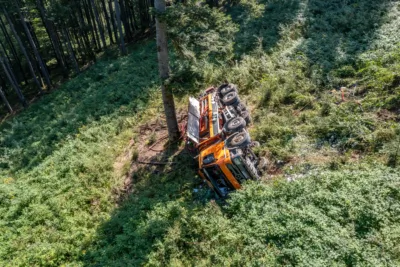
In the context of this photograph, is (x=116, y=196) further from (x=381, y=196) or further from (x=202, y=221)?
(x=381, y=196)

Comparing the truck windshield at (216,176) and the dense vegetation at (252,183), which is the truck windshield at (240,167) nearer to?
the truck windshield at (216,176)

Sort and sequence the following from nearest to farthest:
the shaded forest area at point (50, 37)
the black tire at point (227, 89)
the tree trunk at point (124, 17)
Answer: the black tire at point (227, 89), the shaded forest area at point (50, 37), the tree trunk at point (124, 17)

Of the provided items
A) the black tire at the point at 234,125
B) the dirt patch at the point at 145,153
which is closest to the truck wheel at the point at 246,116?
the black tire at the point at 234,125

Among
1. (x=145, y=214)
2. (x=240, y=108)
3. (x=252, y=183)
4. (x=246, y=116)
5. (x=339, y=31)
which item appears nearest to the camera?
(x=252, y=183)

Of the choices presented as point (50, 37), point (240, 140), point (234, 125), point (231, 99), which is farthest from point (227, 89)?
point (50, 37)

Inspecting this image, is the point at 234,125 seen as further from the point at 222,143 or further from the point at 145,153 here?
the point at 145,153
